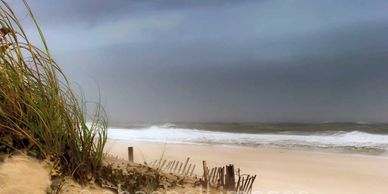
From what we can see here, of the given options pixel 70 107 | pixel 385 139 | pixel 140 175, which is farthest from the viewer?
pixel 385 139

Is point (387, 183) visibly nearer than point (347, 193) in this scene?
No

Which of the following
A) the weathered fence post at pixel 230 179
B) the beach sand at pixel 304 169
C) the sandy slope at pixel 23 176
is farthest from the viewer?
the beach sand at pixel 304 169

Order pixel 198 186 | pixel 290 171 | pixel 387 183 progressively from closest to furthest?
pixel 198 186 < pixel 387 183 < pixel 290 171

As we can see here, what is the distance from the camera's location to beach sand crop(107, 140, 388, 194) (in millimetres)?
10242

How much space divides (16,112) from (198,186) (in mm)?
1892

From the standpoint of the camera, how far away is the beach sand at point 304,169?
10242 mm

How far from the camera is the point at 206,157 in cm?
1579

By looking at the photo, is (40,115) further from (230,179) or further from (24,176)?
(230,179)

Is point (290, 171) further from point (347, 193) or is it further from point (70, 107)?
point (70, 107)

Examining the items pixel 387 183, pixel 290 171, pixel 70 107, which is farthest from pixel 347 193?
pixel 70 107

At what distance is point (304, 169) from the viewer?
516 inches

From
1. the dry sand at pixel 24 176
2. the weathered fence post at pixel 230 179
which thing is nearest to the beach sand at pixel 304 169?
the weathered fence post at pixel 230 179

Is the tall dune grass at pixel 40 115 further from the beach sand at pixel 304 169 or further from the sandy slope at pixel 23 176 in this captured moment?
the beach sand at pixel 304 169

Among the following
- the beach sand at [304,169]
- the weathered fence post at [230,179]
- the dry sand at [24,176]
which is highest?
the dry sand at [24,176]
